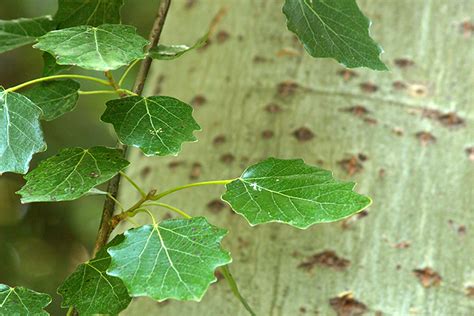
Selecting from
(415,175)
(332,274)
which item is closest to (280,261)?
(332,274)

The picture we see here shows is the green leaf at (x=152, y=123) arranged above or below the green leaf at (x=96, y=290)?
above

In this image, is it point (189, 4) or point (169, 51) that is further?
point (189, 4)

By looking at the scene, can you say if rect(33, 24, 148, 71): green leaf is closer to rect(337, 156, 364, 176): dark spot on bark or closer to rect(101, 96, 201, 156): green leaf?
rect(101, 96, 201, 156): green leaf

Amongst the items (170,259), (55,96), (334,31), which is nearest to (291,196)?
(170,259)

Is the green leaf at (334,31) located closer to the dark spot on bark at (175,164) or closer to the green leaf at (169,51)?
the green leaf at (169,51)

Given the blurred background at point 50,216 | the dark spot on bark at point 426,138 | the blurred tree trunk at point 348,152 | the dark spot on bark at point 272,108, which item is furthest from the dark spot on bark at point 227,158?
the blurred background at point 50,216

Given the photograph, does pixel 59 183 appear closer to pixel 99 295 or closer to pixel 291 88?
pixel 99 295

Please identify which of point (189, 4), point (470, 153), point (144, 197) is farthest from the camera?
point (189, 4)

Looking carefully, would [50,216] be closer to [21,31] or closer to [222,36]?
[222,36]
